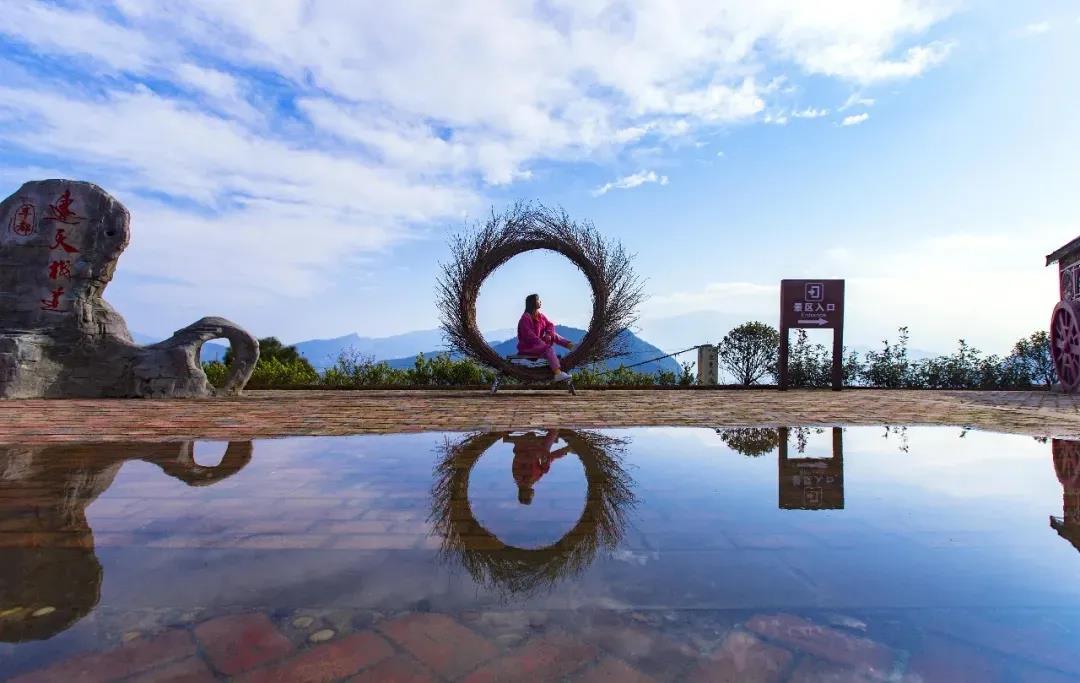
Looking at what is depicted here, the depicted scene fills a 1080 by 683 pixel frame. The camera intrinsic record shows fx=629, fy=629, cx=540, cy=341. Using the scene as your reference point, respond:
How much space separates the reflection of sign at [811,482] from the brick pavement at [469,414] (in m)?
1.82

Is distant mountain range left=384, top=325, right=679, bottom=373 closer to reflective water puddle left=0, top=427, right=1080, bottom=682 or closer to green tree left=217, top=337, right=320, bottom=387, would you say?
green tree left=217, top=337, right=320, bottom=387

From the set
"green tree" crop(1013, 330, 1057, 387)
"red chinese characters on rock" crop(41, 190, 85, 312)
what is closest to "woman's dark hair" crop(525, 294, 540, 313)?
"red chinese characters on rock" crop(41, 190, 85, 312)

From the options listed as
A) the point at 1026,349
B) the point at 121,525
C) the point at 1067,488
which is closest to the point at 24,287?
the point at 121,525

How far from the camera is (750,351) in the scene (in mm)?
12938

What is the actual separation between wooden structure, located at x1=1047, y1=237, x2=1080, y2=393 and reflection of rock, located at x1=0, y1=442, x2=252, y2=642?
40.3 feet

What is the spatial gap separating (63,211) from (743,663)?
1025cm

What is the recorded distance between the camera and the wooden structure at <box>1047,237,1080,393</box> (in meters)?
10.3

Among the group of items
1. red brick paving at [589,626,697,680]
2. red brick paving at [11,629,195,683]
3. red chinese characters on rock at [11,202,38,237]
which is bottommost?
red brick paving at [11,629,195,683]

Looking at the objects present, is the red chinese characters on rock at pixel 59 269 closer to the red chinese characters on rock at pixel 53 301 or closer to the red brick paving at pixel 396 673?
the red chinese characters on rock at pixel 53 301

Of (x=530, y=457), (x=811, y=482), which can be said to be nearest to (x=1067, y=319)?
(x=811, y=482)

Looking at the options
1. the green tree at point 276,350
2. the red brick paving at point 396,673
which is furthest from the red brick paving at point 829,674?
the green tree at point 276,350

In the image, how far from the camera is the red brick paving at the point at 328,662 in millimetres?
1467

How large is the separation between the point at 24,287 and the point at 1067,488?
11.1 metres

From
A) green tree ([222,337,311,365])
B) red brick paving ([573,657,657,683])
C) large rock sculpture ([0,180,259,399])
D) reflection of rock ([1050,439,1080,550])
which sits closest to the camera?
red brick paving ([573,657,657,683])
